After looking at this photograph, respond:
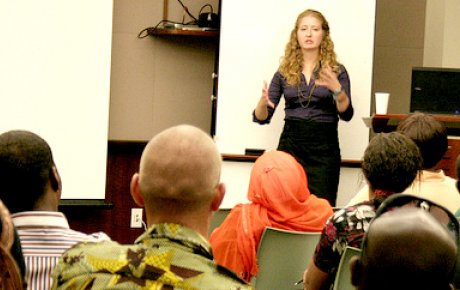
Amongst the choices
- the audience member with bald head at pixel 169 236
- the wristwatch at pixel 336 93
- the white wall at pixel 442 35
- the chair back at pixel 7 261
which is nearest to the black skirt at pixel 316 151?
the wristwatch at pixel 336 93

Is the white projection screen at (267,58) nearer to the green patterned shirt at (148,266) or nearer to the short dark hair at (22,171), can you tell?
the short dark hair at (22,171)

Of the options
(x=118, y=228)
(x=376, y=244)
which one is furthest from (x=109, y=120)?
(x=376, y=244)

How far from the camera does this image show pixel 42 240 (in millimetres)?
2133

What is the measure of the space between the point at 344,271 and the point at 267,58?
3.39m

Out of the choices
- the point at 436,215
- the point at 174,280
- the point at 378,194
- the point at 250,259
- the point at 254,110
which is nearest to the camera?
the point at 436,215

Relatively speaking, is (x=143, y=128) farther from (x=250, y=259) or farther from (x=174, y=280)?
(x=174, y=280)

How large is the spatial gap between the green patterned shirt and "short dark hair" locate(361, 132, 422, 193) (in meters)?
1.08

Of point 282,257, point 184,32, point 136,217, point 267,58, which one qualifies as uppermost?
point 184,32

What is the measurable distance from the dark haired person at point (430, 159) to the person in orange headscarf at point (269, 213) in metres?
0.41

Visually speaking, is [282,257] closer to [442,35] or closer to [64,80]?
[64,80]

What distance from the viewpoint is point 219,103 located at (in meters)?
5.81

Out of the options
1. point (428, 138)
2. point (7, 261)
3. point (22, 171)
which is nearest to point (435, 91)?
point (428, 138)

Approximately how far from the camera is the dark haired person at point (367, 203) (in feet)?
8.45

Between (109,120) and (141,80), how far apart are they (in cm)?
35
